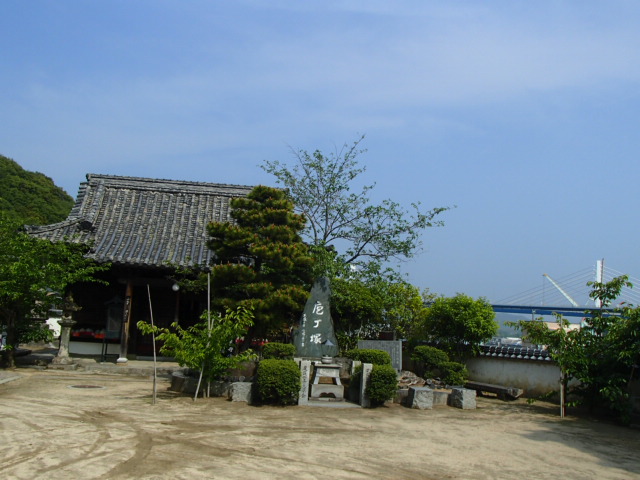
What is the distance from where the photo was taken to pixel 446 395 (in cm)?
1364

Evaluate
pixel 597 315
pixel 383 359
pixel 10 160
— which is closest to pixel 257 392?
pixel 383 359

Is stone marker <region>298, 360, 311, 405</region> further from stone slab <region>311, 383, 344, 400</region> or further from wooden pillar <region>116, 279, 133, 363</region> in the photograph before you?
wooden pillar <region>116, 279, 133, 363</region>

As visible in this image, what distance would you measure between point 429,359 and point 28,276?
10.9 m

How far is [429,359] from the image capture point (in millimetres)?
16000

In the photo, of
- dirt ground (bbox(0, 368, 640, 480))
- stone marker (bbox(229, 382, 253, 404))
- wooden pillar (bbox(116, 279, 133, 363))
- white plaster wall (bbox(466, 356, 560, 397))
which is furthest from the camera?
wooden pillar (bbox(116, 279, 133, 363))

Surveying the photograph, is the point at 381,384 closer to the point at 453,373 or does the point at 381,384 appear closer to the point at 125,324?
the point at 453,373

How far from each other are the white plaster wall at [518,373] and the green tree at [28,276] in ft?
37.1

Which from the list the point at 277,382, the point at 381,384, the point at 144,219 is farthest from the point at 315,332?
the point at 144,219

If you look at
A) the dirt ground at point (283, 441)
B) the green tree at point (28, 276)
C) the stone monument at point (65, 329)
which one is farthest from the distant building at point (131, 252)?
the dirt ground at point (283, 441)

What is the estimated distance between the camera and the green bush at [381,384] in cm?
1263

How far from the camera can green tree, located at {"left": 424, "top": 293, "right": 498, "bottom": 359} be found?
16.3 m

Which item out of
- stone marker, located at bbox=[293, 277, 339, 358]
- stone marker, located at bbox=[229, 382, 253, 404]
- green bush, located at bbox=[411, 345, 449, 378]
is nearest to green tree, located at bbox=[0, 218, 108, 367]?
stone marker, located at bbox=[293, 277, 339, 358]

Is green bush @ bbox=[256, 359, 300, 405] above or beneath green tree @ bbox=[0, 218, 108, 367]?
beneath

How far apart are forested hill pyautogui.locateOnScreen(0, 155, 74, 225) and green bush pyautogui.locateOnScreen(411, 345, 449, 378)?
96.7 feet
